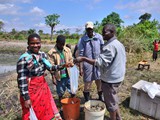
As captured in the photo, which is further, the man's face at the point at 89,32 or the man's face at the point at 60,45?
the man's face at the point at 89,32

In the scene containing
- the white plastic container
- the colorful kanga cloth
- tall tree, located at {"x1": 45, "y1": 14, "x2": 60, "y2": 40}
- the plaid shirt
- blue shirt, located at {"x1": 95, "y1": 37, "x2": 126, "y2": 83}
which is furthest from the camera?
tall tree, located at {"x1": 45, "y1": 14, "x2": 60, "y2": 40}

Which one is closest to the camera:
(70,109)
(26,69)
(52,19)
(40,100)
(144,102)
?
(26,69)

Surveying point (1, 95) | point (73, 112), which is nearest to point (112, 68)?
point (73, 112)

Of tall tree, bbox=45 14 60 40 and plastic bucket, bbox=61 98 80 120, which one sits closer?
plastic bucket, bbox=61 98 80 120

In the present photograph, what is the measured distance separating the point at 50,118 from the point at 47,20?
28.8 m

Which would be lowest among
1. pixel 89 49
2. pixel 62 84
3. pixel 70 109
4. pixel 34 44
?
pixel 70 109

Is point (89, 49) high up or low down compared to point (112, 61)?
up

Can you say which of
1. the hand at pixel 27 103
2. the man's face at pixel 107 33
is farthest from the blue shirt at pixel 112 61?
the hand at pixel 27 103

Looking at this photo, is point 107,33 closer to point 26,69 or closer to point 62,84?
point 26,69

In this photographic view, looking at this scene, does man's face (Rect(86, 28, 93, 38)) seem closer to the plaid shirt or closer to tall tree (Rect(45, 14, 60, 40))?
the plaid shirt

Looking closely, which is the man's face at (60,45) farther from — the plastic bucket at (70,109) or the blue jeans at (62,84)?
→ the plastic bucket at (70,109)

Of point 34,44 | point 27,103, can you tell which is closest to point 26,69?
point 34,44

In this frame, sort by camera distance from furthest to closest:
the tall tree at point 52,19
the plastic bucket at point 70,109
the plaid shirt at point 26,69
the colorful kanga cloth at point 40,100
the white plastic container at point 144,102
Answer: the tall tree at point 52,19 < the white plastic container at point 144,102 < the plastic bucket at point 70,109 < the colorful kanga cloth at point 40,100 < the plaid shirt at point 26,69

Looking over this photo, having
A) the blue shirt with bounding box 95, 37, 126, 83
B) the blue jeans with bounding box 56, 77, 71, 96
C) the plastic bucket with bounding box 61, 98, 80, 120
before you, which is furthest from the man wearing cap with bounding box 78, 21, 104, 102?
the blue shirt with bounding box 95, 37, 126, 83
